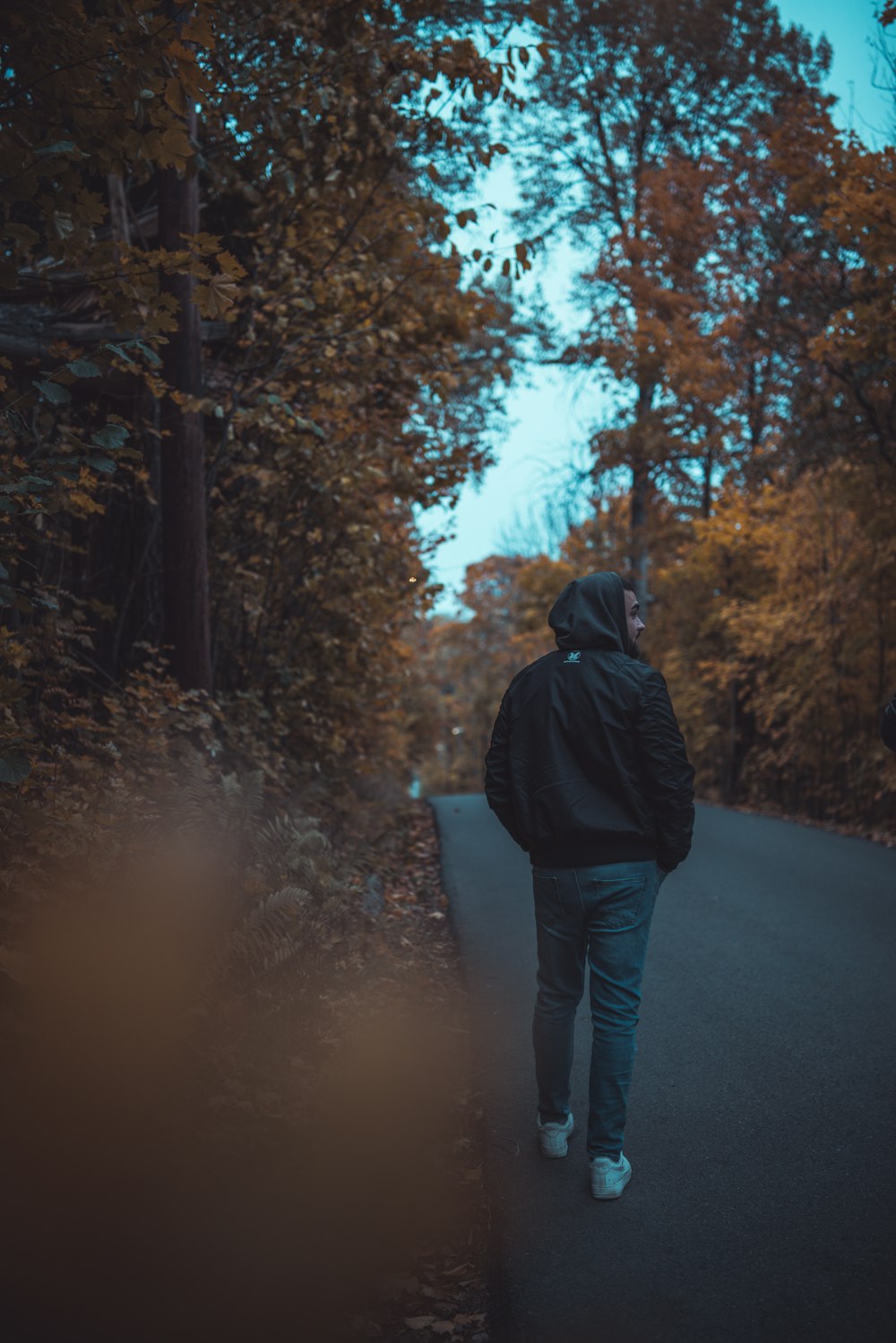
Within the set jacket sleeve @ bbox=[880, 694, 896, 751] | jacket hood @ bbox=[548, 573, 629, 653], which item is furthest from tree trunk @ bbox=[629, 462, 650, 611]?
jacket hood @ bbox=[548, 573, 629, 653]

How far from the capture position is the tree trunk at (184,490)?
338 inches

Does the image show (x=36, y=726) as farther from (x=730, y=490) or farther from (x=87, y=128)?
(x=730, y=490)

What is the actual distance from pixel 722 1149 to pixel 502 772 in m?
1.69

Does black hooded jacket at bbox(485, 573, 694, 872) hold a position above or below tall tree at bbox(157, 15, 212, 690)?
below

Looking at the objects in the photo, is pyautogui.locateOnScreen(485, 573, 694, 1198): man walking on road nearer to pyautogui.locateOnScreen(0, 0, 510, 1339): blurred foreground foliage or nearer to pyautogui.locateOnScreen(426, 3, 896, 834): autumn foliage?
pyautogui.locateOnScreen(0, 0, 510, 1339): blurred foreground foliage

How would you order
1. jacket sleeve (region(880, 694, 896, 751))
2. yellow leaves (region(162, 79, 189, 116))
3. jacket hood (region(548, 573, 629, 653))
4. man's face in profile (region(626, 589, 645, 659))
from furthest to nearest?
jacket sleeve (region(880, 694, 896, 751))
yellow leaves (region(162, 79, 189, 116))
man's face in profile (region(626, 589, 645, 659))
jacket hood (region(548, 573, 629, 653))

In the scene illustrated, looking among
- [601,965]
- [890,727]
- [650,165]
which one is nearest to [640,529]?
[650,165]

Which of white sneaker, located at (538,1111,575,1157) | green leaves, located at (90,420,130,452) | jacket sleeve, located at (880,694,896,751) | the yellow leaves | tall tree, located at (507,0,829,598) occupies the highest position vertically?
tall tree, located at (507,0,829,598)

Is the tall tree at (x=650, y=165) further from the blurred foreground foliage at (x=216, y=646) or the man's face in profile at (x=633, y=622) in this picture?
the man's face in profile at (x=633, y=622)

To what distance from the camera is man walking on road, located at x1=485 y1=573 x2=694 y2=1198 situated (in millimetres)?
3834

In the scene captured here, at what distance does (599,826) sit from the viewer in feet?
12.6

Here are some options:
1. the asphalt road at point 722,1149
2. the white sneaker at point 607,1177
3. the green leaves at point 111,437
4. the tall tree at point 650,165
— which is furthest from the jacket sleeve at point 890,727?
the tall tree at point 650,165

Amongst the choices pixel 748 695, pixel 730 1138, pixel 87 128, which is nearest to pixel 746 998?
pixel 730 1138

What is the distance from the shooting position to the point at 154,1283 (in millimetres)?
3230
